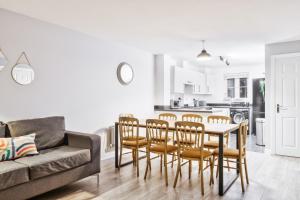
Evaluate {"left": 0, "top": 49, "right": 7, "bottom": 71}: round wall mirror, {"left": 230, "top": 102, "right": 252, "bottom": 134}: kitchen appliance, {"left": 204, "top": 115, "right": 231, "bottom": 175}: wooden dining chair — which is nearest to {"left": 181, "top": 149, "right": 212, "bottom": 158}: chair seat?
{"left": 204, "top": 115, "right": 231, "bottom": 175}: wooden dining chair

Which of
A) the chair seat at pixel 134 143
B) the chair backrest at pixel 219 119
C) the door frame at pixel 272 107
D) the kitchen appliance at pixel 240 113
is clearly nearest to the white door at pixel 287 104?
the door frame at pixel 272 107

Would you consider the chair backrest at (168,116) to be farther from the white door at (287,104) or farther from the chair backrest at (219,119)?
the white door at (287,104)

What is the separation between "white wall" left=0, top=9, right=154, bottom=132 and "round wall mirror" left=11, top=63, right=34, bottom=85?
60mm

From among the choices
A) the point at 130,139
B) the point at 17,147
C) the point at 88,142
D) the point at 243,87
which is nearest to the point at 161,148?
the point at 130,139

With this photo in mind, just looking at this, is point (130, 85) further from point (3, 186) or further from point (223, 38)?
point (3, 186)

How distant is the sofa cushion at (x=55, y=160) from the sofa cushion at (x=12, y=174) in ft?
0.22

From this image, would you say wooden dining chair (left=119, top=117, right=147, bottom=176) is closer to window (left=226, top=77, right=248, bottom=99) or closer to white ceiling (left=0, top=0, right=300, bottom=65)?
white ceiling (left=0, top=0, right=300, bottom=65)

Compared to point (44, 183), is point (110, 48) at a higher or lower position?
higher

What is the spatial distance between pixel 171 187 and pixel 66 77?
2.41m

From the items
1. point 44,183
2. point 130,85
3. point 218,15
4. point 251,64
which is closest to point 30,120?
point 44,183

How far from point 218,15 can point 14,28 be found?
9.25 ft

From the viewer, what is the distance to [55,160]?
2662 mm

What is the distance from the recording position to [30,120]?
3094 mm

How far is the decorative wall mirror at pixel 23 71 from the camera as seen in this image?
124 inches
